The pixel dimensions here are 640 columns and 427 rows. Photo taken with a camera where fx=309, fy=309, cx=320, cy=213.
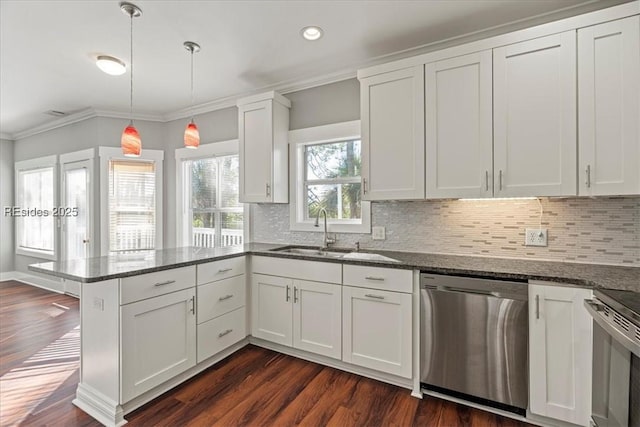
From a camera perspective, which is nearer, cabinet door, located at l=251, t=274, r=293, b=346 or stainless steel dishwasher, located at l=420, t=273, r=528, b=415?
stainless steel dishwasher, located at l=420, t=273, r=528, b=415

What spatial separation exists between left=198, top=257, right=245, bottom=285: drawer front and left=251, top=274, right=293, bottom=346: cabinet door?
0.18m

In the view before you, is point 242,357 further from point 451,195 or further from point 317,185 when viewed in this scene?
point 451,195

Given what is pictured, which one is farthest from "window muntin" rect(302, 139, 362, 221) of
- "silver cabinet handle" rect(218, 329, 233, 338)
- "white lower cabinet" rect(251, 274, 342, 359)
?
"silver cabinet handle" rect(218, 329, 233, 338)

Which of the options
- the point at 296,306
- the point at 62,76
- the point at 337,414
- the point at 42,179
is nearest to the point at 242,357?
the point at 296,306

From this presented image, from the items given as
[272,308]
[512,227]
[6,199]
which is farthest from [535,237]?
[6,199]

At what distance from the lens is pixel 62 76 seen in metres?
3.19

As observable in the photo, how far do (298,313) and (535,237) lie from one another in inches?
74.7

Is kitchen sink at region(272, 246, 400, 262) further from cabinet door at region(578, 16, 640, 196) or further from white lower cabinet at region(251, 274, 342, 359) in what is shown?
cabinet door at region(578, 16, 640, 196)

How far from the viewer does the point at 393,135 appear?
7.88 feet

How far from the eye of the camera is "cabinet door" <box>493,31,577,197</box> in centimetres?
187

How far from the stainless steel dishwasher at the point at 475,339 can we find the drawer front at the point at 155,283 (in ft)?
5.47

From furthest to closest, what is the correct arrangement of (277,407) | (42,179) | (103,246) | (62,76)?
(42,179) → (103,246) → (62,76) → (277,407)

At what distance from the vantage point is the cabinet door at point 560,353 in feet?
5.51

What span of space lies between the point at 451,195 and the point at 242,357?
2.18 m
